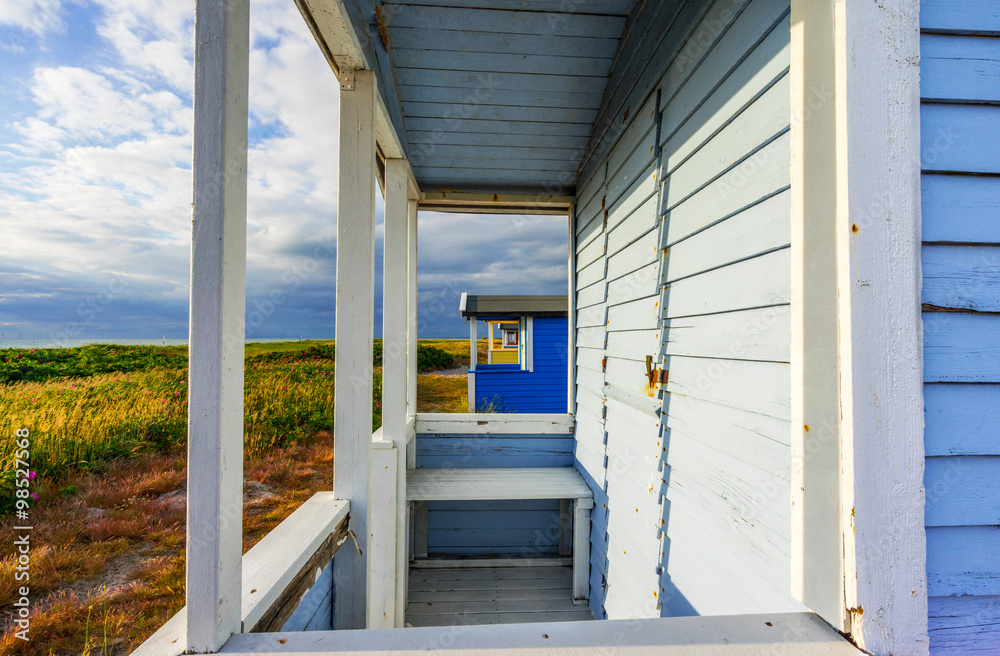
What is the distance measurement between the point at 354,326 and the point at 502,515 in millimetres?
2292

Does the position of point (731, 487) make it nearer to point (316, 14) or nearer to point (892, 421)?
point (892, 421)

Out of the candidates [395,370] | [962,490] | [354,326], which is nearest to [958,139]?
[962,490]

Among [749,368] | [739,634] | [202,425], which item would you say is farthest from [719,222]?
[202,425]

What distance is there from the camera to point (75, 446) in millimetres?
1963

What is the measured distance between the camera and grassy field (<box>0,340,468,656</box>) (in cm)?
104

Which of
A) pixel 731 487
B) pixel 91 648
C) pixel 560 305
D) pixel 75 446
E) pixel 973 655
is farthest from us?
pixel 560 305

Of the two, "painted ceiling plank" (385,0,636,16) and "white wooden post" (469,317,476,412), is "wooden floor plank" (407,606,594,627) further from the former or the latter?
"white wooden post" (469,317,476,412)

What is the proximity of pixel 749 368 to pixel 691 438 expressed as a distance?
0.39 m

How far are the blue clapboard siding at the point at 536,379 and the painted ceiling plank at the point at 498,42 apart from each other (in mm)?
5261

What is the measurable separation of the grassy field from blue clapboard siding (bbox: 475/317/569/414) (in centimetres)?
321

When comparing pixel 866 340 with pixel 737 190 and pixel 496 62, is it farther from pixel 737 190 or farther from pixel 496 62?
pixel 496 62

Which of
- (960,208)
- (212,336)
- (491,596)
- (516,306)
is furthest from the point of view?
(516,306)

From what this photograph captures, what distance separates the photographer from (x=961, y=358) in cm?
69

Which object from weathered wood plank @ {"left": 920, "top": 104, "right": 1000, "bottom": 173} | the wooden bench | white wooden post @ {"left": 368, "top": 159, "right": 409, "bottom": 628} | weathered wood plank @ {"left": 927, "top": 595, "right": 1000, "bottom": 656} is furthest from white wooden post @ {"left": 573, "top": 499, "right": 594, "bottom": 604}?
weathered wood plank @ {"left": 920, "top": 104, "right": 1000, "bottom": 173}
